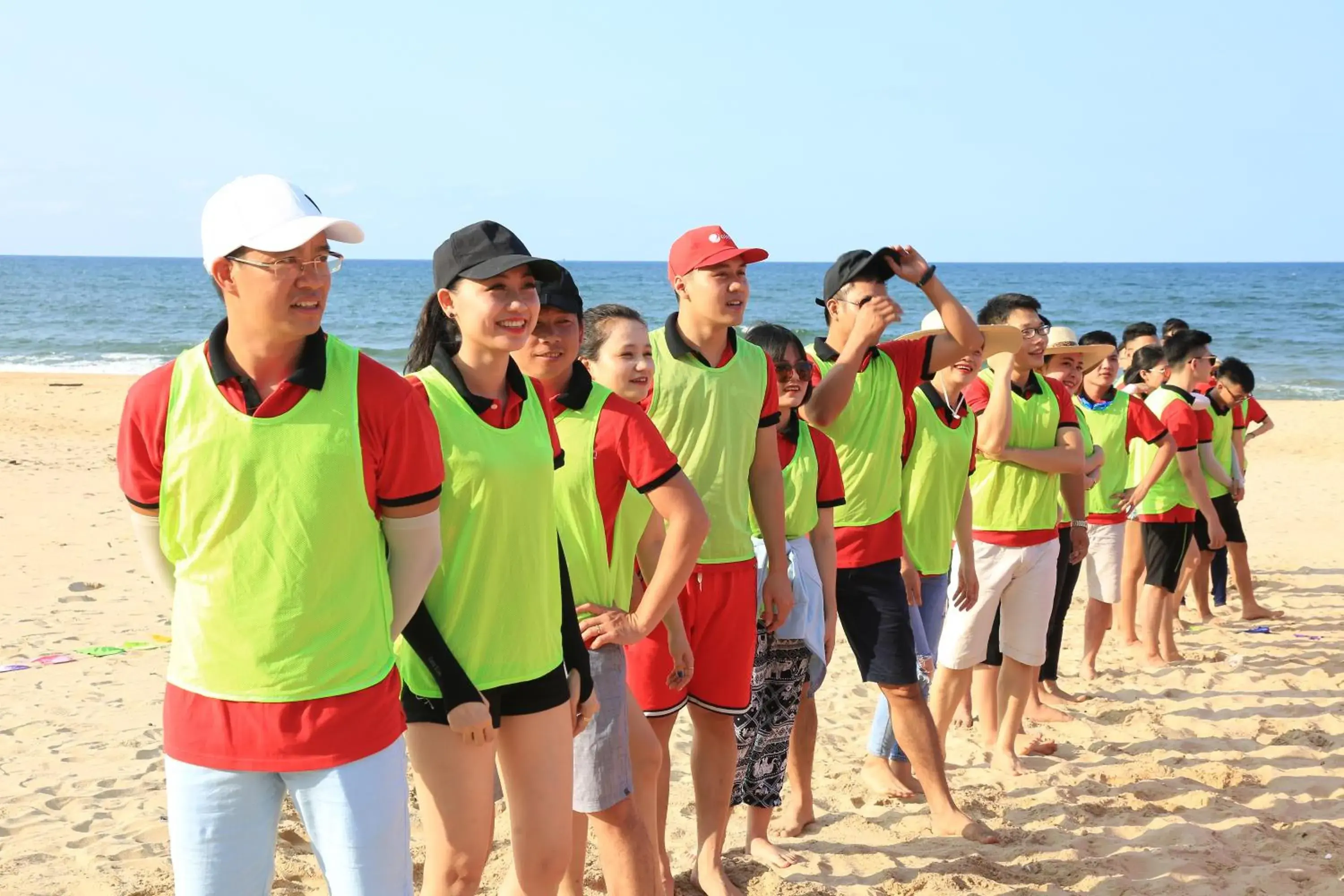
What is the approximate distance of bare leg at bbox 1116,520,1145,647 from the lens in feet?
27.7

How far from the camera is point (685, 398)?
4.21 meters

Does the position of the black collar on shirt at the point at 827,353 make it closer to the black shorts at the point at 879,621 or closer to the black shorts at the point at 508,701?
the black shorts at the point at 879,621

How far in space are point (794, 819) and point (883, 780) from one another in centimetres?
63

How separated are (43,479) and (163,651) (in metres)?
6.92

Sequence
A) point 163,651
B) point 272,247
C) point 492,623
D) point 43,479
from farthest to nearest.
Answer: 1. point 43,479
2. point 163,651
3. point 492,623
4. point 272,247

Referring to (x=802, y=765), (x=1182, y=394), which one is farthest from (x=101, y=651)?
(x=1182, y=394)

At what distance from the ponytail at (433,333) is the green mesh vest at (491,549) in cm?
20

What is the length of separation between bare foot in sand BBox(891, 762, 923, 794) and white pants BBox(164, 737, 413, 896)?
3.52 m

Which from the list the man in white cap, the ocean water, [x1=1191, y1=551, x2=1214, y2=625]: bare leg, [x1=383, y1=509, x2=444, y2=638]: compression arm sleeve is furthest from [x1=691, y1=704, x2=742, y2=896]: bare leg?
the ocean water

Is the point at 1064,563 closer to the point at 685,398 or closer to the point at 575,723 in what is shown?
the point at 685,398

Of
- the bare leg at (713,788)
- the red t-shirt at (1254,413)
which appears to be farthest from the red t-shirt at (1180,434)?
the bare leg at (713,788)

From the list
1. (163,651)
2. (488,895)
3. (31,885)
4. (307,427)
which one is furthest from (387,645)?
(163,651)

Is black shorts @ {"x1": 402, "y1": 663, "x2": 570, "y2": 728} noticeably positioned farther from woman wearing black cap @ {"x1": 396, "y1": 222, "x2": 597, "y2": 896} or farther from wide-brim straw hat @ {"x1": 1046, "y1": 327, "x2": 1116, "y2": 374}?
wide-brim straw hat @ {"x1": 1046, "y1": 327, "x2": 1116, "y2": 374}

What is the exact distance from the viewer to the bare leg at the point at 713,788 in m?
4.38
